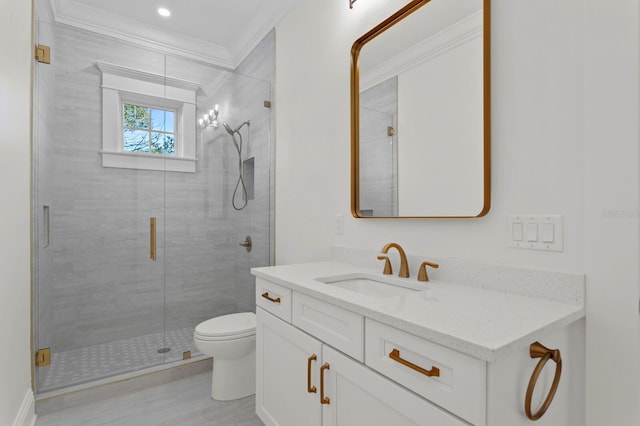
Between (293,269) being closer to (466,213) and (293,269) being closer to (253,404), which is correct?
(466,213)

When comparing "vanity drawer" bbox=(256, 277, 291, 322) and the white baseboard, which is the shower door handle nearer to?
the white baseboard

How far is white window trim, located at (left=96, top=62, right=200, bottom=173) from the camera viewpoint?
2406 millimetres

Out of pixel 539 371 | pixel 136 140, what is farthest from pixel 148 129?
pixel 539 371

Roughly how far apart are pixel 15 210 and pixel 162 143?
1.09 meters

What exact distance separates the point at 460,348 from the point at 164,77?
8.77ft

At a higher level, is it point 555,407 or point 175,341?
point 555,407

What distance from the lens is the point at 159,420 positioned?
1.86 metres

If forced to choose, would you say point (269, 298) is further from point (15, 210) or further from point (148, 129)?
point (148, 129)

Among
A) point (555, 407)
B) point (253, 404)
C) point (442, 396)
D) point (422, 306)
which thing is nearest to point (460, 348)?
point (442, 396)

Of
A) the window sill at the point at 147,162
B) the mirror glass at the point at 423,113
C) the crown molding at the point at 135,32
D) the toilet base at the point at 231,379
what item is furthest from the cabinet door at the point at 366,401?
the crown molding at the point at 135,32

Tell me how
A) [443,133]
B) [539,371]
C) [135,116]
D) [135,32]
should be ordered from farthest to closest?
[135,32], [135,116], [443,133], [539,371]

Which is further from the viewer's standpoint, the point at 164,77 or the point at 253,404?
the point at 164,77

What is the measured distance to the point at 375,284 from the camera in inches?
61.6

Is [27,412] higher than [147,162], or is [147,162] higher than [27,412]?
[147,162]
